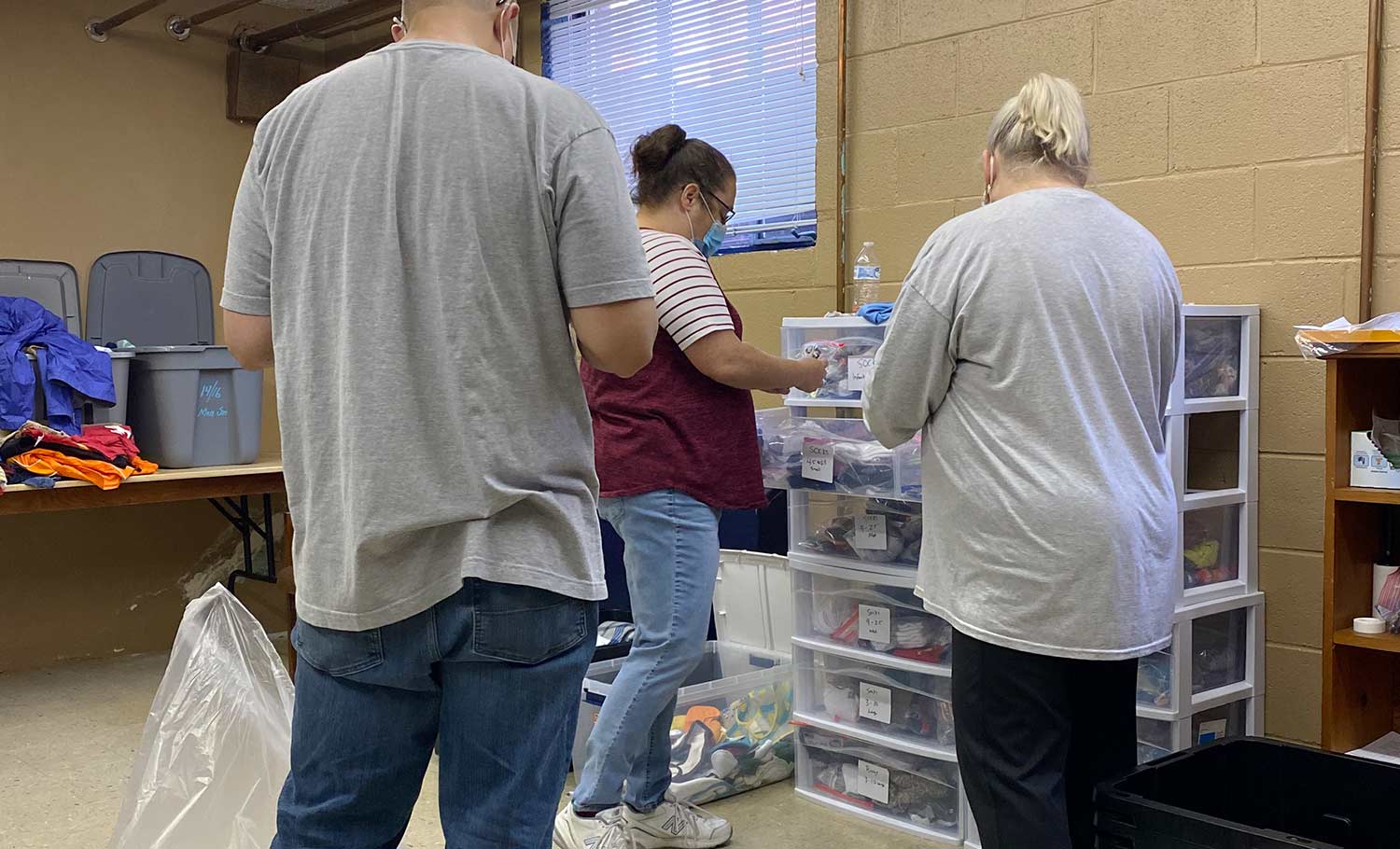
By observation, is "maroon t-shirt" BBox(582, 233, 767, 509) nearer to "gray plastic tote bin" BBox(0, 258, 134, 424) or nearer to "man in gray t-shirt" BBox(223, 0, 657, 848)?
"man in gray t-shirt" BBox(223, 0, 657, 848)

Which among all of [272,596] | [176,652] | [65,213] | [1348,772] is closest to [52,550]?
[272,596]

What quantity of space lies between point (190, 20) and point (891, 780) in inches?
173

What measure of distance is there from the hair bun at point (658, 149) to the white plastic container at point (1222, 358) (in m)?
1.18

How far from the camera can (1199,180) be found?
2770 millimetres

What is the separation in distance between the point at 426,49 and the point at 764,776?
2266 mm

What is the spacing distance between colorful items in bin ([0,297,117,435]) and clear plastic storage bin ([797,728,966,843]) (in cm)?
266

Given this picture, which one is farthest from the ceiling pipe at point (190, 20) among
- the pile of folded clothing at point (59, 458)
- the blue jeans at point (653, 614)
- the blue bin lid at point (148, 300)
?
the blue jeans at point (653, 614)

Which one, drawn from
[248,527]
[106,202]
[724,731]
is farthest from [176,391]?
[724,731]

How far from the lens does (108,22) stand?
4766 millimetres

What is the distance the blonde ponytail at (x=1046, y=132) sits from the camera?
179 centimetres

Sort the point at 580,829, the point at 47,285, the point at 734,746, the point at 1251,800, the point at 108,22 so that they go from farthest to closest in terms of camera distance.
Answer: the point at 108,22
the point at 47,285
the point at 734,746
the point at 580,829
the point at 1251,800

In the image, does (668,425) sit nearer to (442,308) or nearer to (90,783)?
(442,308)

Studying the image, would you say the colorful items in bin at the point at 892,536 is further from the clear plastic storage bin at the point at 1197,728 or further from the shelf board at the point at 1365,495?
the shelf board at the point at 1365,495

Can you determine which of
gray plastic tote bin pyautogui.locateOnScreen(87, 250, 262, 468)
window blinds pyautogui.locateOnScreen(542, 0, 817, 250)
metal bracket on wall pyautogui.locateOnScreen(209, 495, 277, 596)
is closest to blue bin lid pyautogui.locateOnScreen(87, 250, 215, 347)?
gray plastic tote bin pyautogui.locateOnScreen(87, 250, 262, 468)
